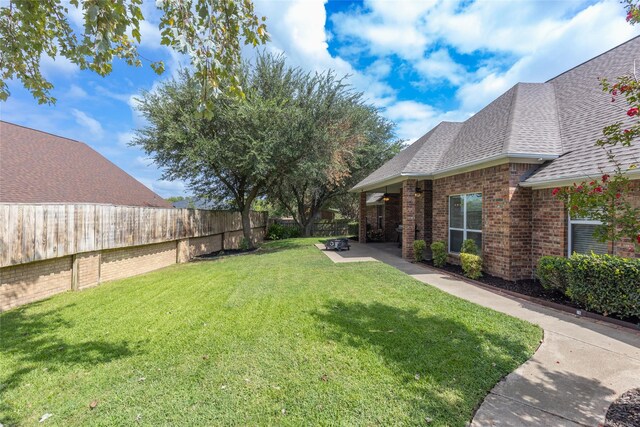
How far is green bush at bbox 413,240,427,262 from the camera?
10078 mm

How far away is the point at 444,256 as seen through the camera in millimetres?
9188

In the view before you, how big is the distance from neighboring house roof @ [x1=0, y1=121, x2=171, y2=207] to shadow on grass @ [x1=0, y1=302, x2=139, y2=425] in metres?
5.33

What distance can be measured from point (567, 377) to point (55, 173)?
15819 mm

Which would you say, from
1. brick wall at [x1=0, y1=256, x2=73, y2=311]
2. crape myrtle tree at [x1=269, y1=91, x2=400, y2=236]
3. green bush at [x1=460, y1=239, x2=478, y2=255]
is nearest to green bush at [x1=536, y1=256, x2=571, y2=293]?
green bush at [x1=460, y1=239, x2=478, y2=255]

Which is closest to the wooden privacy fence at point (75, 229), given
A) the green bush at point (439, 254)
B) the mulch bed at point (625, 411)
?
the mulch bed at point (625, 411)

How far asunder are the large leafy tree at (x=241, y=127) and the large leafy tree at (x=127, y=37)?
7.99 m

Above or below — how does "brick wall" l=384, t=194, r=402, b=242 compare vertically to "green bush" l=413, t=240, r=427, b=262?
above

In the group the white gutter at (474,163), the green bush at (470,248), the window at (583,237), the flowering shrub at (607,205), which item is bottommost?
the green bush at (470,248)

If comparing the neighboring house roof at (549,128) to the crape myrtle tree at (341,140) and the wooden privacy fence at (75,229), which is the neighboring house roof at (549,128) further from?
the wooden privacy fence at (75,229)

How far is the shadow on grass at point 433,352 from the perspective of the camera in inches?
107

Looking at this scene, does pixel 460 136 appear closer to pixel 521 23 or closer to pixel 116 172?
pixel 521 23

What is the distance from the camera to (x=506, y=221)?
712cm

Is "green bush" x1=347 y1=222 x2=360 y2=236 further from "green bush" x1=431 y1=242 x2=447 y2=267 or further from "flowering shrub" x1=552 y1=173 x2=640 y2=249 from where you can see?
"flowering shrub" x1=552 y1=173 x2=640 y2=249

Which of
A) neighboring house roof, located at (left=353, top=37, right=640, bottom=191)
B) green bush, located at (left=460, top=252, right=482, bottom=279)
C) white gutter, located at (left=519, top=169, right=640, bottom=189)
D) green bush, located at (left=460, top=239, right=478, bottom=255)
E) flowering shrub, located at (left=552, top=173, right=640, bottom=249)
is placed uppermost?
neighboring house roof, located at (left=353, top=37, right=640, bottom=191)
